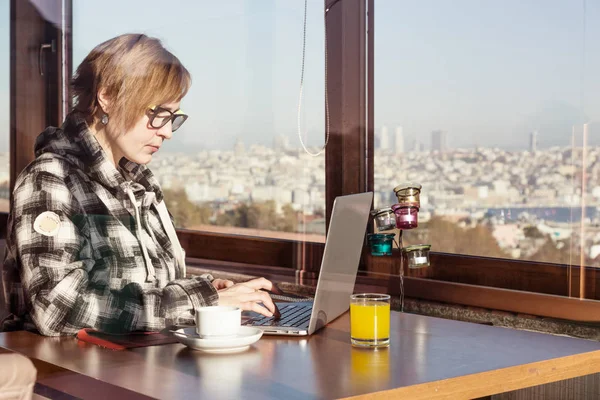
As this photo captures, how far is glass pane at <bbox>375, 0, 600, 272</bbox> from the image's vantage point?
6.64ft

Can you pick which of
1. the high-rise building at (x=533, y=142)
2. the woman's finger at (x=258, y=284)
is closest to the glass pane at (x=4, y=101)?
the woman's finger at (x=258, y=284)

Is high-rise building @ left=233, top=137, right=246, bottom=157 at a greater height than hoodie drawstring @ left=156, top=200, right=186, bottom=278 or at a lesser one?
greater

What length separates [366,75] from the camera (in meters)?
2.52

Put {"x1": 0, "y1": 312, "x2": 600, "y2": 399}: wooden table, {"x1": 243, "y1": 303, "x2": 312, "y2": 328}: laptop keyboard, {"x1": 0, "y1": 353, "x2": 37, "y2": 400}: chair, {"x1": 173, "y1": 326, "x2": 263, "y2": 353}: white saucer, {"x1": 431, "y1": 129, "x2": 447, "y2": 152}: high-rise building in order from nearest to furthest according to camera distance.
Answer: {"x1": 0, "y1": 353, "x2": 37, "y2": 400}: chair
{"x1": 0, "y1": 312, "x2": 600, "y2": 399}: wooden table
{"x1": 173, "y1": 326, "x2": 263, "y2": 353}: white saucer
{"x1": 243, "y1": 303, "x2": 312, "y2": 328}: laptop keyboard
{"x1": 431, "y1": 129, "x2": 447, "y2": 152}: high-rise building

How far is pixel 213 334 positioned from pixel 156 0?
1210mm

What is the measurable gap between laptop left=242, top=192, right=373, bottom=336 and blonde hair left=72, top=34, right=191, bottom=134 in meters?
0.59

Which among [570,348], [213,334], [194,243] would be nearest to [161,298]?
[213,334]

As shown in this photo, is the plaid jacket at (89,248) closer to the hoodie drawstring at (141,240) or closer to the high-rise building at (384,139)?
the hoodie drawstring at (141,240)

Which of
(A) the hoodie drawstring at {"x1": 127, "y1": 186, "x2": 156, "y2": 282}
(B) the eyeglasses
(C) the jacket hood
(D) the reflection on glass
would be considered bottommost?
(D) the reflection on glass

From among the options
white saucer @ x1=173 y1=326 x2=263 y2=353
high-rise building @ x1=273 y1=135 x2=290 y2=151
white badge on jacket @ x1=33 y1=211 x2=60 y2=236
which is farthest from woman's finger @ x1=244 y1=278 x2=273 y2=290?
high-rise building @ x1=273 y1=135 x2=290 y2=151

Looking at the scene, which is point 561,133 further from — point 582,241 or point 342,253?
point 342,253

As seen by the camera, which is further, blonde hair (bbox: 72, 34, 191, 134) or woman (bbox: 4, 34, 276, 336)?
blonde hair (bbox: 72, 34, 191, 134)

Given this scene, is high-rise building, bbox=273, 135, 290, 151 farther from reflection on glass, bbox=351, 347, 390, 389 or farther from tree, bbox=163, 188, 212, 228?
reflection on glass, bbox=351, 347, 390, 389

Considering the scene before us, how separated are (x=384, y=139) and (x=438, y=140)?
20 centimetres
